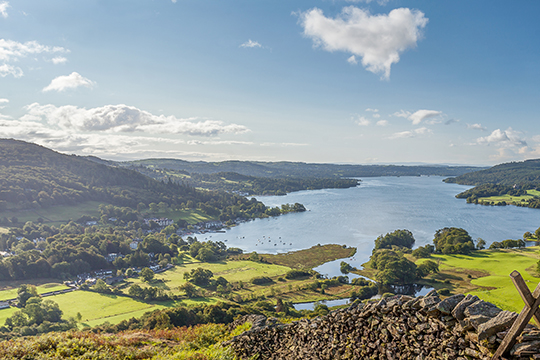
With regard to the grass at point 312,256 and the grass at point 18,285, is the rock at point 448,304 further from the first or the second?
the grass at point 18,285

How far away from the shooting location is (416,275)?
40.5 meters

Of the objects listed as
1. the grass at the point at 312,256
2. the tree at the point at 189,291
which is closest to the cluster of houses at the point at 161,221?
the grass at the point at 312,256

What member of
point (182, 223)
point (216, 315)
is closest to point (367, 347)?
point (216, 315)

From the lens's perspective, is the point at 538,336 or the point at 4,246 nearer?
the point at 538,336

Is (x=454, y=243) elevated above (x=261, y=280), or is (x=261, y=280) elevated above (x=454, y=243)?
(x=454, y=243)

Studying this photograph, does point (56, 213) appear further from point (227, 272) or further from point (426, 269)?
point (426, 269)

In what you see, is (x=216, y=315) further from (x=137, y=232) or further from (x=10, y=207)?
(x=10, y=207)

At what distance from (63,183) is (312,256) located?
118 m

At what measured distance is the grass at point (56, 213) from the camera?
86.5 m

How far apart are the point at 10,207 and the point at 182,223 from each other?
55181 mm

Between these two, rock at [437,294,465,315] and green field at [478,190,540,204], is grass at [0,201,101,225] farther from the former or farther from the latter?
green field at [478,190,540,204]

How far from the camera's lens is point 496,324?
3.80 m

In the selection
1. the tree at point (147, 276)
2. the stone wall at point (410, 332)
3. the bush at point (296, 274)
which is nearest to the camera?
the stone wall at point (410, 332)

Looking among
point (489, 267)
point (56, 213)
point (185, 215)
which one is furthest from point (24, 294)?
point (185, 215)
